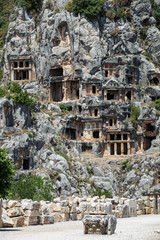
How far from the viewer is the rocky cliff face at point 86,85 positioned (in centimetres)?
6912

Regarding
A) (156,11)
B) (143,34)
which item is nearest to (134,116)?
(143,34)

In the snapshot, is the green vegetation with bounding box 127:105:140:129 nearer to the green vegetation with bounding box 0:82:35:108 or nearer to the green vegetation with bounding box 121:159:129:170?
the green vegetation with bounding box 121:159:129:170

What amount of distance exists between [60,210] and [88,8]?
56.8 meters

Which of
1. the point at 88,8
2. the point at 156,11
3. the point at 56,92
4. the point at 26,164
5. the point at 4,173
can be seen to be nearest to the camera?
the point at 4,173

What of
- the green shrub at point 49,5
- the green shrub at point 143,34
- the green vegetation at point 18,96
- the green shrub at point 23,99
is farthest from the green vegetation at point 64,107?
the green shrub at point 143,34

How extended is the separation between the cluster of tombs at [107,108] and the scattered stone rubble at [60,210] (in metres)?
34.8

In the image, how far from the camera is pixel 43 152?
69.1 metres

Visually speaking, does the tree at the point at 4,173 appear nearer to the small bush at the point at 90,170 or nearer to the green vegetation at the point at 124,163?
the small bush at the point at 90,170

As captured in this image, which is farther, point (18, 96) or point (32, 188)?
point (18, 96)

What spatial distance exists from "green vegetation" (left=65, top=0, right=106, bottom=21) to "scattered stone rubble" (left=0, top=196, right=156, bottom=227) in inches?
1859

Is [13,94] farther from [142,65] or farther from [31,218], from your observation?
[31,218]

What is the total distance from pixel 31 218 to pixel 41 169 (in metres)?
38.2

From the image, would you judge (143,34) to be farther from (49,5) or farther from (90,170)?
(90,170)

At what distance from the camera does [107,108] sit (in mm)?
78688
